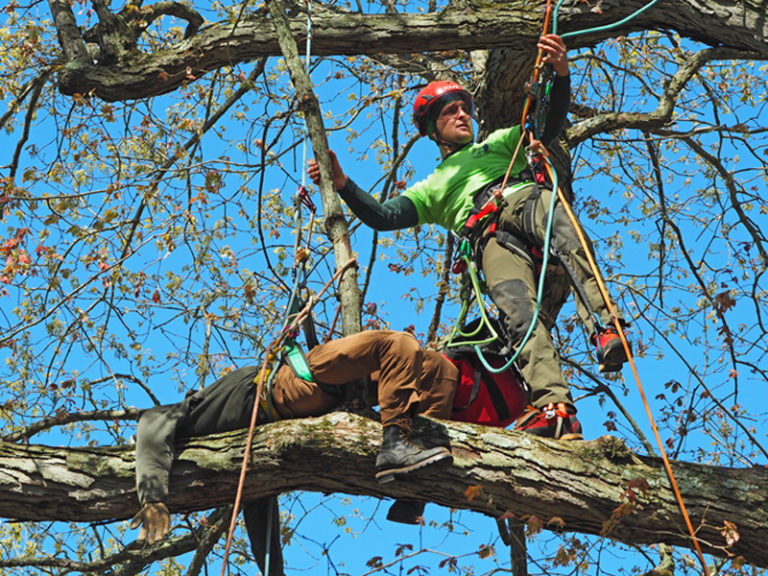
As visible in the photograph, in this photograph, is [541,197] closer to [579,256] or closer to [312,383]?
[579,256]

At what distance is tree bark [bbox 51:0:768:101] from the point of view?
5.40 metres

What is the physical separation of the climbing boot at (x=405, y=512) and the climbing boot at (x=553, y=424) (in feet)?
1.83

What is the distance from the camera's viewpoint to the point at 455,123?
5.11m

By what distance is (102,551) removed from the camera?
5727 mm

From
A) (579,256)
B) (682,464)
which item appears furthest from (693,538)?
(579,256)

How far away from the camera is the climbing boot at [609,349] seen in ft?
13.1

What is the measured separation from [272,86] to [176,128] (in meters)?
1.20

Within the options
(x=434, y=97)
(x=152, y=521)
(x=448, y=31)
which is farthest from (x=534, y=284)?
(x=152, y=521)

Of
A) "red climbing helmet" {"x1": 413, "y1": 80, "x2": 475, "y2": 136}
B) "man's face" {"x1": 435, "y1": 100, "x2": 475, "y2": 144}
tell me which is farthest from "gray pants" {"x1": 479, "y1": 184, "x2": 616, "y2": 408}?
"red climbing helmet" {"x1": 413, "y1": 80, "x2": 475, "y2": 136}

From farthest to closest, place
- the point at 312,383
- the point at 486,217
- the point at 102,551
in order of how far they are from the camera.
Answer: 1. the point at 102,551
2. the point at 486,217
3. the point at 312,383

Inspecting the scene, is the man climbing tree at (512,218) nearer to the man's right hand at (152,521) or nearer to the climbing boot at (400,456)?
the climbing boot at (400,456)

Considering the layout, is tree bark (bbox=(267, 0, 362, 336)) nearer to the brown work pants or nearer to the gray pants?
the brown work pants

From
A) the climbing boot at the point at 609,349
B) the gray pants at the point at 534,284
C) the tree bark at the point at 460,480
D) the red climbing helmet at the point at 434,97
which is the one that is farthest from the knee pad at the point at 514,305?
the red climbing helmet at the point at 434,97

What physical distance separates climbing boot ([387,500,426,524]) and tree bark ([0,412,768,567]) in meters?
0.10
